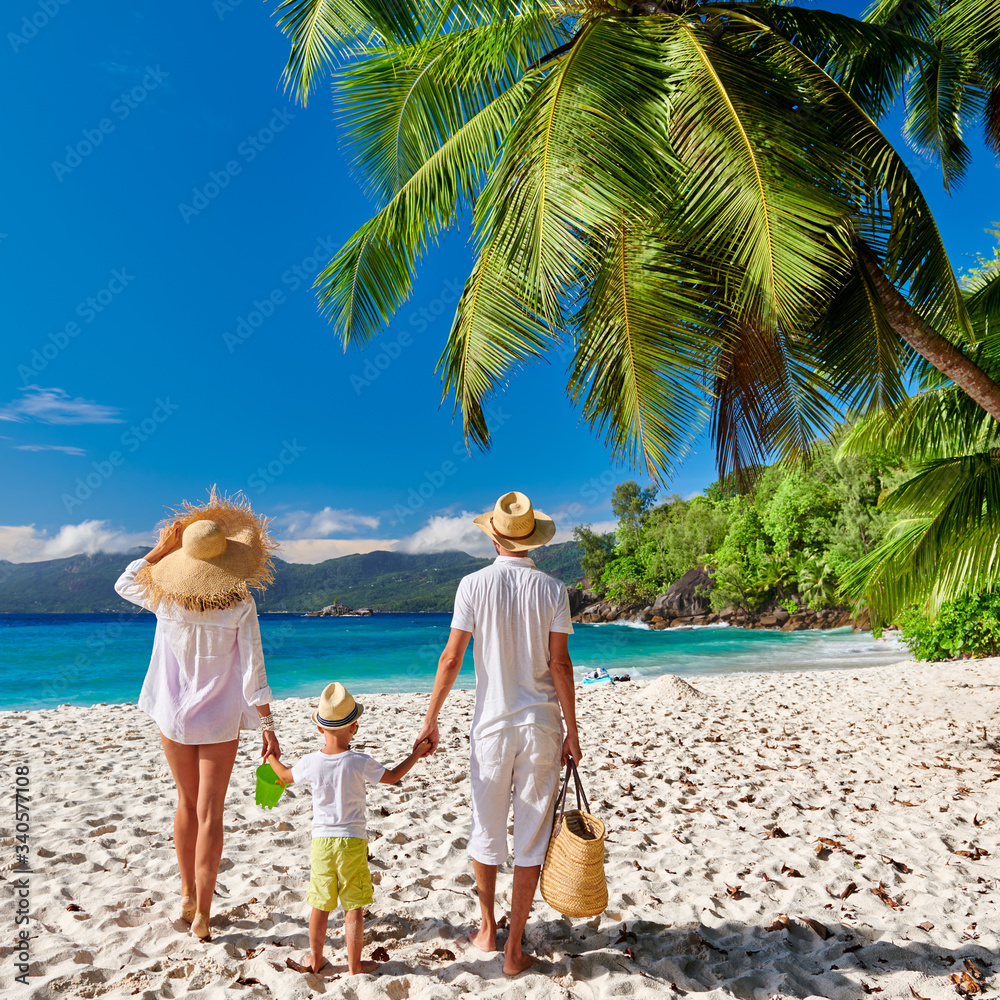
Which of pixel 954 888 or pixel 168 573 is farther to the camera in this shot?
pixel 954 888

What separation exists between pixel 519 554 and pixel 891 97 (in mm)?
7190

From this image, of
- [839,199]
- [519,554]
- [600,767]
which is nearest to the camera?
[519,554]

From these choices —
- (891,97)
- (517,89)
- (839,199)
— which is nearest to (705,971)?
(839,199)

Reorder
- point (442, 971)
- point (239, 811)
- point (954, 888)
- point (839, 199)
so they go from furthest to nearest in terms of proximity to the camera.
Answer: point (239, 811)
point (839, 199)
point (954, 888)
point (442, 971)

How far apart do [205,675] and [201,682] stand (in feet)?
0.12

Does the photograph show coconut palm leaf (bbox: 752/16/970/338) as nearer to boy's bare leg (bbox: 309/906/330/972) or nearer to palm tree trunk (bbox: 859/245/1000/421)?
palm tree trunk (bbox: 859/245/1000/421)

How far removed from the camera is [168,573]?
3.11 metres

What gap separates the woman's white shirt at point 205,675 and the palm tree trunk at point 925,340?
5137mm

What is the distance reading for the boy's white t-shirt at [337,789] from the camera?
8.89 feet

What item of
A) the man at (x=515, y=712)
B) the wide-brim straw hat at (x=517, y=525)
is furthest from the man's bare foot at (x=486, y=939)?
the wide-brim straw hat at (x=517, y=525)

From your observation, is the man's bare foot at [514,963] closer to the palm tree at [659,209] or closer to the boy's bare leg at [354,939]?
the boy's bare leg at [354,939]

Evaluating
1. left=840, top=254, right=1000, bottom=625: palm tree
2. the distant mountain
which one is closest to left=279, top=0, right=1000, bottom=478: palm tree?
left=840, top=254, right=1000, bottom=625: palm tree

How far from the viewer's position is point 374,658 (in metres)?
31.8

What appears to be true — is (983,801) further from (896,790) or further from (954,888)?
(954,888)
